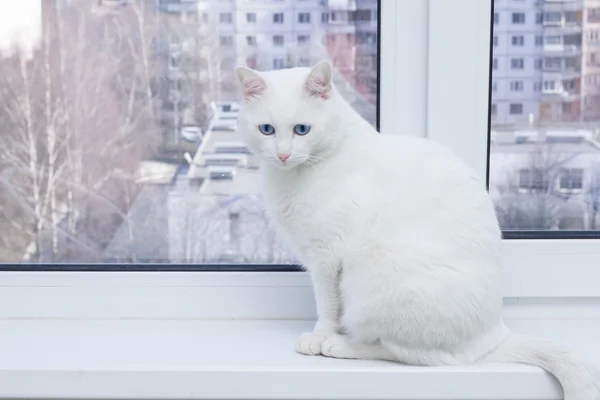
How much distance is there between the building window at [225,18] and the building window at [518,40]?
1.74ft

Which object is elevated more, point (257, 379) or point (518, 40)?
point (518, 40)

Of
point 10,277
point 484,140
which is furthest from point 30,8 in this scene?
point 484,140

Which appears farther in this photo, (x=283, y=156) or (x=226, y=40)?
(x=226, y=40)

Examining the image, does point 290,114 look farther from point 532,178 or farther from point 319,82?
A: point 532,178

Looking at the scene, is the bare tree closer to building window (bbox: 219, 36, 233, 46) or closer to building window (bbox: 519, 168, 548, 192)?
building window (bbox: 519, 168, 548, 192)

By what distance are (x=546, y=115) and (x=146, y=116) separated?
2.51 feet

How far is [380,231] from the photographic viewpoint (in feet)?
3.69

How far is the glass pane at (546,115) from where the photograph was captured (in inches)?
52.9

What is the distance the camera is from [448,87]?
1304 millimetres

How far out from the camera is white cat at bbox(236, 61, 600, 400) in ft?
3.59

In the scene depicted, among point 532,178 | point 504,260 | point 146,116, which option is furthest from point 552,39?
point 146,116

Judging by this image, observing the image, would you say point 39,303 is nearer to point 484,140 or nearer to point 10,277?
point 10,277

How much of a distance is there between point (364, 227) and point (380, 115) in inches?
11.8

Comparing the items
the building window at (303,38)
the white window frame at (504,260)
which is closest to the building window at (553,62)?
the white window frame at (504,260)
